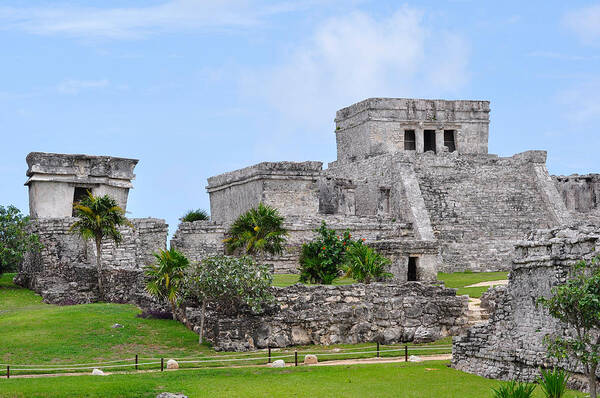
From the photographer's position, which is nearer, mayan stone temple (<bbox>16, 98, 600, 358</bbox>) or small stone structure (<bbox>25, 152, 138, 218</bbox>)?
mayan stone temple (<bbox>16, 98, 600, 358</bbox>)

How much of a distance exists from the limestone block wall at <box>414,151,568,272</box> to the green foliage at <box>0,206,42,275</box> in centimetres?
1294

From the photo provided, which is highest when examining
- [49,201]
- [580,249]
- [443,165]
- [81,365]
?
[443,165]

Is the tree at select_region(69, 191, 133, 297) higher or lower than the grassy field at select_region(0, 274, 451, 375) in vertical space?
higher

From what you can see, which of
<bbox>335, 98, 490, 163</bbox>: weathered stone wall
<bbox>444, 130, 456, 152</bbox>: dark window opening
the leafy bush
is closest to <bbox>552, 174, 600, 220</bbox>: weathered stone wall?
<bbox>335, 98, 490, 163</bbox>: weathered stone wall

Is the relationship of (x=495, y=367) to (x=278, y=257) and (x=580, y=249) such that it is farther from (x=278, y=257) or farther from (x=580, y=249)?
(x=278, y=257)

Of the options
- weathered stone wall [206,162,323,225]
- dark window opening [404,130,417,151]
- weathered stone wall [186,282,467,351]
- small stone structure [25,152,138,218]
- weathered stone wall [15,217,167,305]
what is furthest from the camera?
dark window opening [404,130,417,151]

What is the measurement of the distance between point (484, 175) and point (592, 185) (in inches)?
267

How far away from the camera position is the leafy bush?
837 inches

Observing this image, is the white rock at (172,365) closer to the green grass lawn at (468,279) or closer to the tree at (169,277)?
the tree at (169,277)

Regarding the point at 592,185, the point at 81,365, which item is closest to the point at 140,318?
the point at 81,365

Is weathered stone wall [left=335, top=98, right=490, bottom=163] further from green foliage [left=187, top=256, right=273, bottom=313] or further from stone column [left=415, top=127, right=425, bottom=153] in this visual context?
green foliage [left=187, top=256, right=273, bottom=313]

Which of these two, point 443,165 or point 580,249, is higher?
point 443,165

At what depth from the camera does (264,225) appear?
2306 cm

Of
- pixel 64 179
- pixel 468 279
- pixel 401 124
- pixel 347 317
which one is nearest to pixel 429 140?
pixel 401 124
